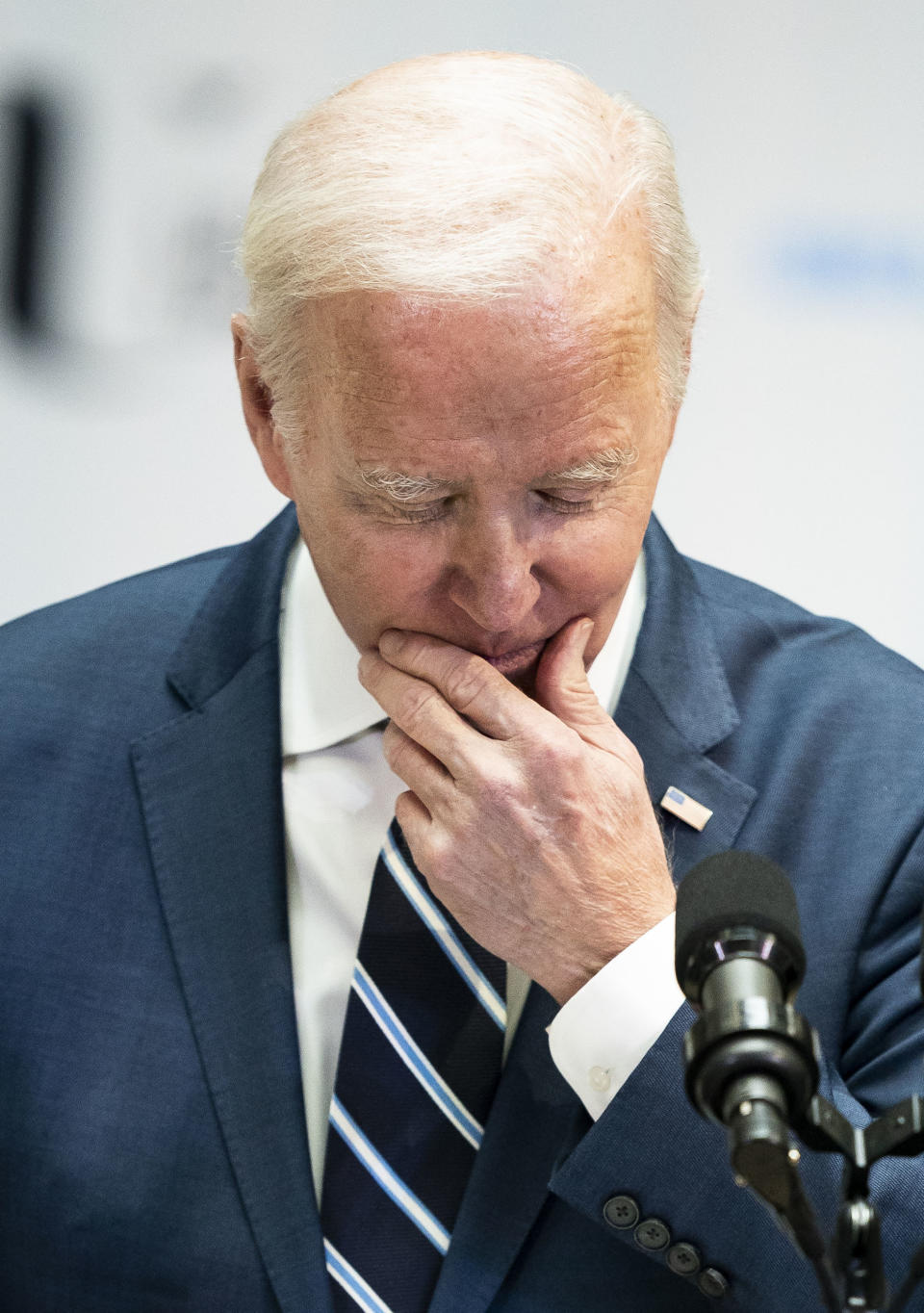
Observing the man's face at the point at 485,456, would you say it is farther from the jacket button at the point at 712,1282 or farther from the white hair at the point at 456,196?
the jacket button at the point at 712,1282

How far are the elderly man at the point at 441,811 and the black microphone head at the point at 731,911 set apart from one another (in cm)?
45

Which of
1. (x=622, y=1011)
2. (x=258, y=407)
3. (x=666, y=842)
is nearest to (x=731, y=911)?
(x=622, y=1011)

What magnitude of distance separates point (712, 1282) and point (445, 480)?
2.87 feet

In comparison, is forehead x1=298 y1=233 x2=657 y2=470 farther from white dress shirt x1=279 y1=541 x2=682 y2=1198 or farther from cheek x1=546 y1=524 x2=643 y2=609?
white dress shirt x1=279 y1=541 x2=682 y2=1198

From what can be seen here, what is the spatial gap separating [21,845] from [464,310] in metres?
0.92

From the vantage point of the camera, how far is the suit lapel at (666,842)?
1.72 m

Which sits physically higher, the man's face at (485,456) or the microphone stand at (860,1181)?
the man's face at (485,456)

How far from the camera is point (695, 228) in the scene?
8.69ft

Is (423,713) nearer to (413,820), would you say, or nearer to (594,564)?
(413,820)

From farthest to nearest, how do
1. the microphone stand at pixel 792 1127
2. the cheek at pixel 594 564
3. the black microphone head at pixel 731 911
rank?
the cheek at pixel 594 564
the black microphone head at pixel 731 911
the microphone stand at pixel 792 1127

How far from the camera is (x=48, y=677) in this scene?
2098mm

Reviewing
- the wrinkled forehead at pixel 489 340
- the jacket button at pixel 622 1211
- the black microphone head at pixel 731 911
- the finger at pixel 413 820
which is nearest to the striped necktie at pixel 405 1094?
the finger at pixel 413 820

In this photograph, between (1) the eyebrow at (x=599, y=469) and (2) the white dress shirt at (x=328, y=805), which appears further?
(2) the white dress shirt at (x=328, y=805)

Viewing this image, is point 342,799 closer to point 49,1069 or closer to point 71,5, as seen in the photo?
point 49,1069
